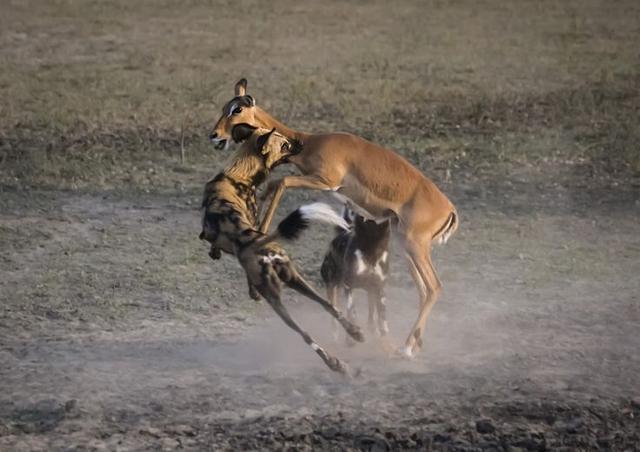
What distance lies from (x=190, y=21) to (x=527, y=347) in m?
11.9

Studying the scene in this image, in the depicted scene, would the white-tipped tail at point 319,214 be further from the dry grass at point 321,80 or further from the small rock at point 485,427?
the dry grass at point 321,80

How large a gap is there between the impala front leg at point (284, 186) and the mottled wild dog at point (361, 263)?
0.43 metres

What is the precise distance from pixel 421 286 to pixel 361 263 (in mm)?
406

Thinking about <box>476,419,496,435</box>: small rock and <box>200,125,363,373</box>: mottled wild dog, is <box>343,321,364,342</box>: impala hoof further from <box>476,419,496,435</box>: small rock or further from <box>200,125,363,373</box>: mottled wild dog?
<box>476,419,496,435</box>: small rock

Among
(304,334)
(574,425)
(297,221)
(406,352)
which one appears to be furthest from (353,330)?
(574,425)

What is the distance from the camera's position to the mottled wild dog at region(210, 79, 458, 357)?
25.6 ft

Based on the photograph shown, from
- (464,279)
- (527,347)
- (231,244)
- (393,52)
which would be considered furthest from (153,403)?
(393,52)

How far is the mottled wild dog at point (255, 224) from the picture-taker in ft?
23.2

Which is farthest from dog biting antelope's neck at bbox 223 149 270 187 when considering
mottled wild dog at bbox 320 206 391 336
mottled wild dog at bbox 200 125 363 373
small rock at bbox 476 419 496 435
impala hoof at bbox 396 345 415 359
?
small rock at bbox 476 419 496 435

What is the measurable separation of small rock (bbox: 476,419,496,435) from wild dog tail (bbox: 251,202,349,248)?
4.68ft

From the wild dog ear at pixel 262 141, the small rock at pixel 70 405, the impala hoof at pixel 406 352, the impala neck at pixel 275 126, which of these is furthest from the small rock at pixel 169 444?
the impala neck at pixel 275 126

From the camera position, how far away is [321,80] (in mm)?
15516

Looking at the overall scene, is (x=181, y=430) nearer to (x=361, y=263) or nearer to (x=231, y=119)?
(x=361, y=263)

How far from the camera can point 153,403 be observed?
684 centimetres
